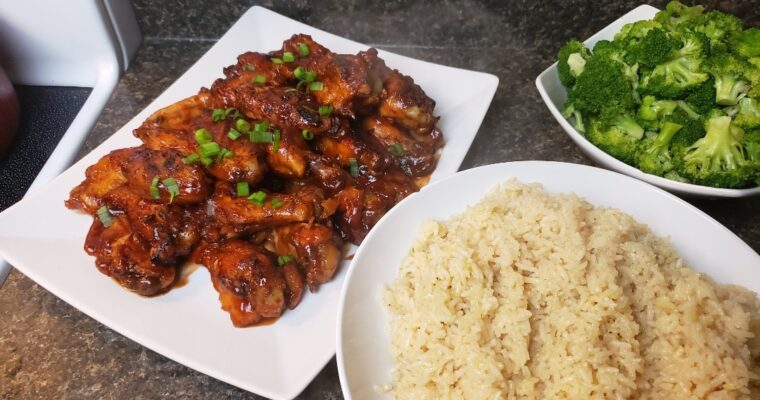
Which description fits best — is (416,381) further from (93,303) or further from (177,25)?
(177,25)

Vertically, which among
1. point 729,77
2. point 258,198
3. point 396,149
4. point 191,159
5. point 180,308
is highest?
point 729,77

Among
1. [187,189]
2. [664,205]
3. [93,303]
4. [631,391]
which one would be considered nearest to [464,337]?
[631,391]

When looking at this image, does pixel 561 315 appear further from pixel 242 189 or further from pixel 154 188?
pixel 154 188

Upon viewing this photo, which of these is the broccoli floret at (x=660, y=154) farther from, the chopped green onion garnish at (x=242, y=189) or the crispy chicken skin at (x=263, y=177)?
the chopped green onion garnish at (x=242, y=189)

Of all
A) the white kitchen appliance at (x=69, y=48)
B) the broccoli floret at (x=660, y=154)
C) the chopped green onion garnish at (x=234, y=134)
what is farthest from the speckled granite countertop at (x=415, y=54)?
the chopped green onion garnish at (x=234, y=134)

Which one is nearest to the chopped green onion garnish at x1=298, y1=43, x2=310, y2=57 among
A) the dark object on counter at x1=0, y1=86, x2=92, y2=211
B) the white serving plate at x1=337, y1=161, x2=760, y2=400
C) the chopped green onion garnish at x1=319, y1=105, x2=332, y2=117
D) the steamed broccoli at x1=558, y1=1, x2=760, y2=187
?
the chopped green onion garnish at x1=319, y1=105, x2=332, y2=117

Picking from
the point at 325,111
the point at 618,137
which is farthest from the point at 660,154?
the point at 325,111
